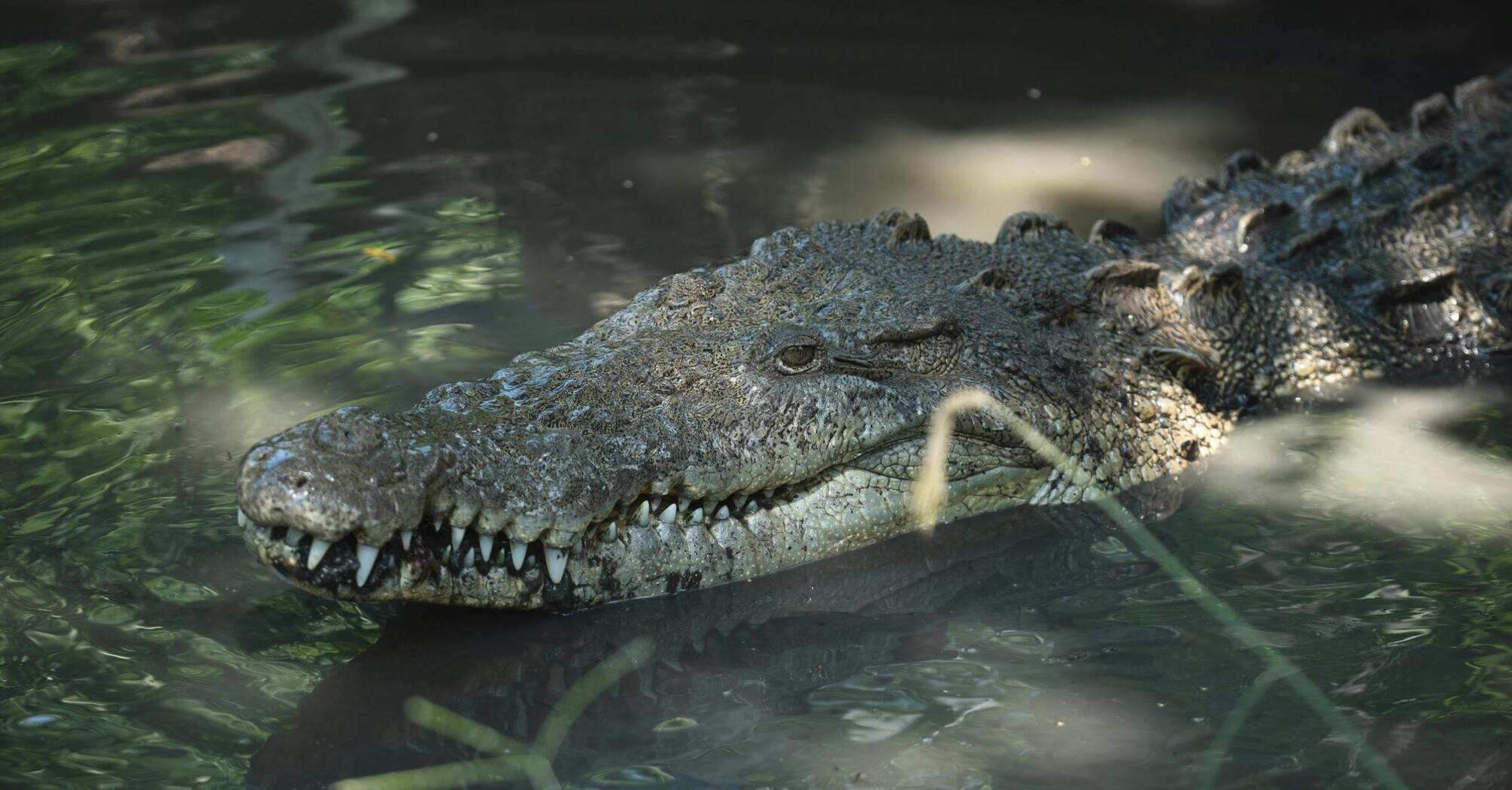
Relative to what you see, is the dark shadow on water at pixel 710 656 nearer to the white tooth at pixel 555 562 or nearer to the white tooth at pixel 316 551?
the white tooth at pixel 555 562

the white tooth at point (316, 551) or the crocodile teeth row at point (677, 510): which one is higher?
the white tooth at point (316, 551)

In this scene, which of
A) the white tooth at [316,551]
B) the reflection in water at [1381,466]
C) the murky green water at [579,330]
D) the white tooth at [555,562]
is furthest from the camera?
the reflection in water at [1381,466]

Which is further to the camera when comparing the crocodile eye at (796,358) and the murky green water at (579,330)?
Answer: the crocodile eye at (796,358)

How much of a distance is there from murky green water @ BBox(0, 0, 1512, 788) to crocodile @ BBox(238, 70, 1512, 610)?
220mm

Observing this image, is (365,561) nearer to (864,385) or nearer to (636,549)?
(636,549)

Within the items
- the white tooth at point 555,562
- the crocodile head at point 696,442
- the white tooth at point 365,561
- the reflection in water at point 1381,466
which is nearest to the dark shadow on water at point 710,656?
the crocodile head at point 696,442

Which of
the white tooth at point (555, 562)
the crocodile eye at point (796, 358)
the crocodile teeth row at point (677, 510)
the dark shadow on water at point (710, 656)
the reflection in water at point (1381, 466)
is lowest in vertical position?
the dark shadow on water at point (710, 656)

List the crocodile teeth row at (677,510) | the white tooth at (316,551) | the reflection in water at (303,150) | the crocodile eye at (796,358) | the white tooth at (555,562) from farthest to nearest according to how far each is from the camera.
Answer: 1. the reflection in water at (303,150)
2. the crocodile eye at (796,358)
3. the crocodile teeth row at (677,510)
4. the white tooth at (555,562)
5. the white tooth at (316,551)

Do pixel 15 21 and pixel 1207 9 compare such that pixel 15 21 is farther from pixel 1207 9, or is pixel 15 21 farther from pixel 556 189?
pixel 1207 9

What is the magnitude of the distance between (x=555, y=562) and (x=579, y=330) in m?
2.04

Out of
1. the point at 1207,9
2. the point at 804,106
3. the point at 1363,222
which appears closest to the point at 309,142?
the point at 804,106

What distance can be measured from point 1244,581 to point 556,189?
13.9 feet

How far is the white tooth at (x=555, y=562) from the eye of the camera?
375 cm

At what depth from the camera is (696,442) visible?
13.0ft
